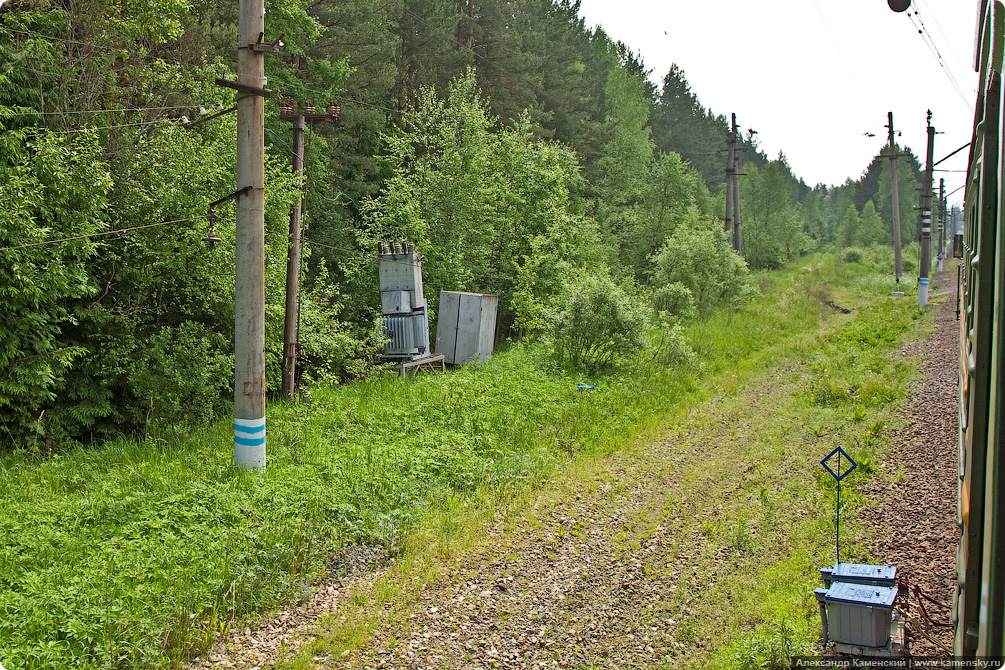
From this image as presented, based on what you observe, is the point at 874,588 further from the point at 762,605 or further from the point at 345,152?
the point at 345,152

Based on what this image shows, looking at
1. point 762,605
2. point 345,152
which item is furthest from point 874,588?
point 345,152

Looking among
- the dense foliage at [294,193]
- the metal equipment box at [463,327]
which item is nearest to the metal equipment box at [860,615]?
the dense foliage at [294,193]

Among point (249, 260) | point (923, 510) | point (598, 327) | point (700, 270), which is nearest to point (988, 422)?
point (923, 510)

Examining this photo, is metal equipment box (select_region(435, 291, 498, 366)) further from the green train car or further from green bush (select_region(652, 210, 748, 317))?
the green train car

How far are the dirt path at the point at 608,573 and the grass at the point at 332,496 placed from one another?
19 cm

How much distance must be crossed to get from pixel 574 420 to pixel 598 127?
31775mm

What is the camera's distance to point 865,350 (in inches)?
647

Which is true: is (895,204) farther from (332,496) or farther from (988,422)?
(988,422)

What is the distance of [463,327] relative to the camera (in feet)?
64.8

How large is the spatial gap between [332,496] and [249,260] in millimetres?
3318

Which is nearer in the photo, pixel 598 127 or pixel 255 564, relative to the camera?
pixel 255 564

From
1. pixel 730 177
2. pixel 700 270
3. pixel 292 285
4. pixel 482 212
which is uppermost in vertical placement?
pixel 730 177

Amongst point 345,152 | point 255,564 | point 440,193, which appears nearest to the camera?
point 255,564

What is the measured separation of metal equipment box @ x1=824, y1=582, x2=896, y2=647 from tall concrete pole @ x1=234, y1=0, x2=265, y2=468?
692 centimetres
